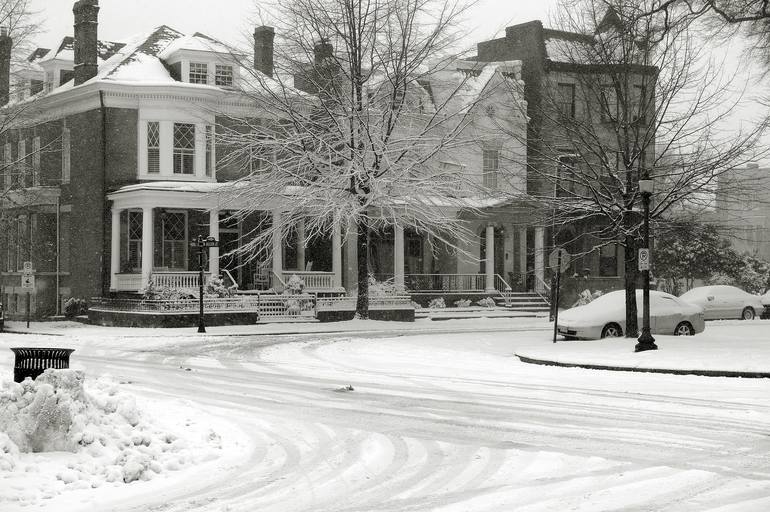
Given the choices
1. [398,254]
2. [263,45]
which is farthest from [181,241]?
[263,45]

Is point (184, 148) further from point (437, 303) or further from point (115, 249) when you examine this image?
point (437, 303)

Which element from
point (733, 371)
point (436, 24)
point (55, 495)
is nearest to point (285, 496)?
point (55, 495)

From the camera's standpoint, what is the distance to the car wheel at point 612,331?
25.4 meters

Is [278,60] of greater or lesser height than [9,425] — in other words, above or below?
above

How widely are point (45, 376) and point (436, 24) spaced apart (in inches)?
1037

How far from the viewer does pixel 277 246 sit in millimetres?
36406

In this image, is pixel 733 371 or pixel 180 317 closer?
pixel 733 371

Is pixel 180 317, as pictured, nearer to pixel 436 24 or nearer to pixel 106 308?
pixel 106 308

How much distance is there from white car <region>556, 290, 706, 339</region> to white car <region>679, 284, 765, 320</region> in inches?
511

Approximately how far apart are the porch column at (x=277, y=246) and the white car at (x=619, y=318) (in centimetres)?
1257

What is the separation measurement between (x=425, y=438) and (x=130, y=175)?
28.4 meters

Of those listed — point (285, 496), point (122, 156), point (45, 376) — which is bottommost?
point (285, 496)

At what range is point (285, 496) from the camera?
7.96m

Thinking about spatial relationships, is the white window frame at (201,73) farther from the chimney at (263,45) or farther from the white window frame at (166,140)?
the chimney at (263,45)
